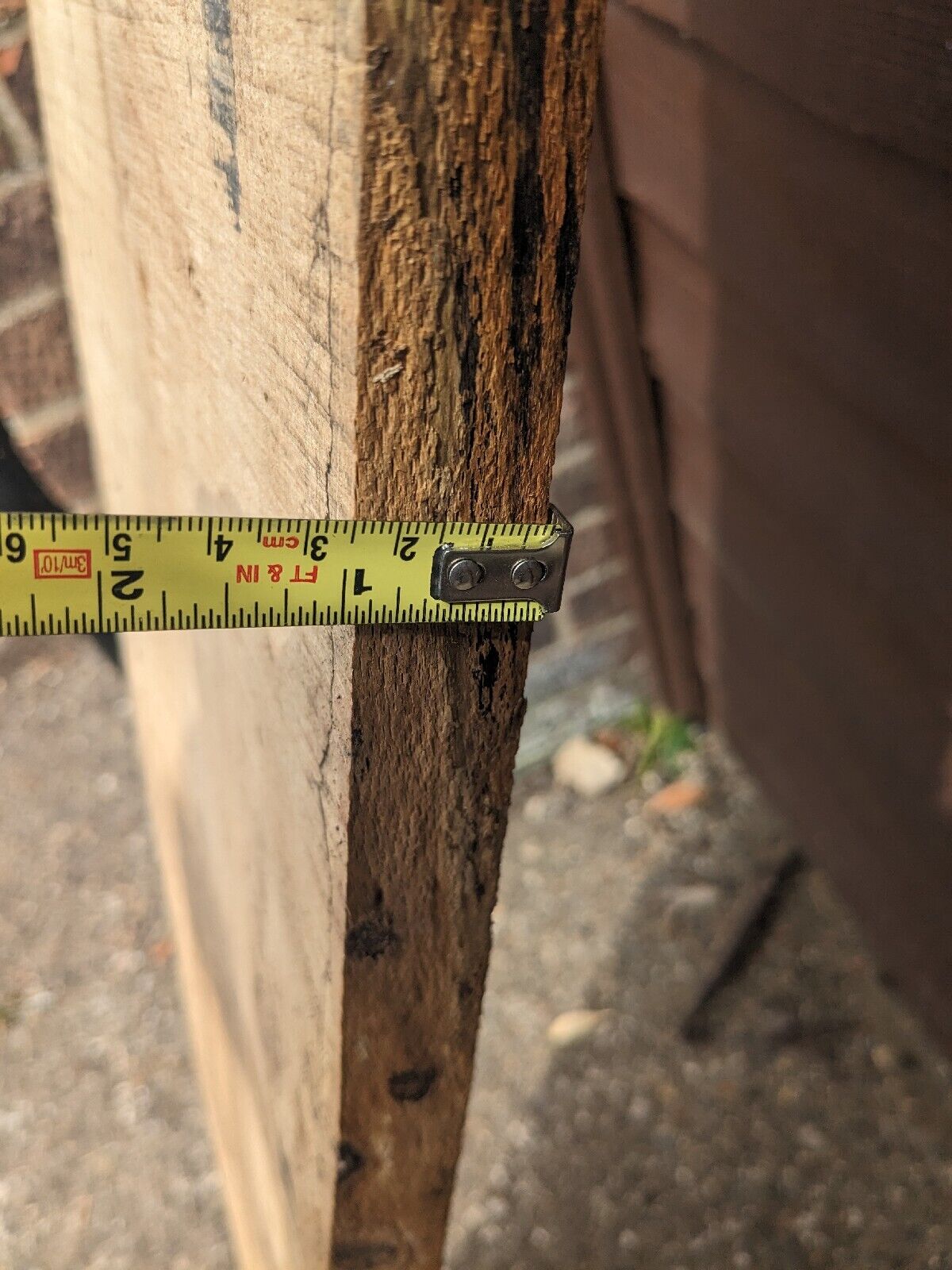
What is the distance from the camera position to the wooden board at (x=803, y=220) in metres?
1.13

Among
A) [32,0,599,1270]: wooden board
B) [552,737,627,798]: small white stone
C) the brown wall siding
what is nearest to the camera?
[32,0,599,1270]: wooden board

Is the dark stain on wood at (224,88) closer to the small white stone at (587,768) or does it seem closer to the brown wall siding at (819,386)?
the brown wall siding at (819,386)

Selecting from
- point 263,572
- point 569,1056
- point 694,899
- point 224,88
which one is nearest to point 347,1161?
point 263,572

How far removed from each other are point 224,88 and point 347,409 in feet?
0.66

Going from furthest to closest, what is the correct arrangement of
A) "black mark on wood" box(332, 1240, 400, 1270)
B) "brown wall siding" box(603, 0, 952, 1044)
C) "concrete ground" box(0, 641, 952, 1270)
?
"concrete ground" box(0, 641, 952, 1270) → "brown wall siding" box(603, 0, 952, 1044) → "black mark on wood" box(332, 1240, 400, 1270)

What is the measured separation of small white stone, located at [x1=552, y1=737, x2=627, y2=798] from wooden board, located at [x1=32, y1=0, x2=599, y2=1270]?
1.23 meters

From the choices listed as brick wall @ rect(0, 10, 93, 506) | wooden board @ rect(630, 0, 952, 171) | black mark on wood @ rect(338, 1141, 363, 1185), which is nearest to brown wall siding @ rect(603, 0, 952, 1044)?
Result: wooden board @ rect(630, 0, 952, 171)

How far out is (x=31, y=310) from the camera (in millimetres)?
1646

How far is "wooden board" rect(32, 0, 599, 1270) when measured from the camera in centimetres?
41

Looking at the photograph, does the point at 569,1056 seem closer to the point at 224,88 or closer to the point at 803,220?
the point at 803,220

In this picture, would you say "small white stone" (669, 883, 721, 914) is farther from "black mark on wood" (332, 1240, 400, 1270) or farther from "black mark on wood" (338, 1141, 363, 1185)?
"black mark on wood" (338, 1141, 363, 1185)

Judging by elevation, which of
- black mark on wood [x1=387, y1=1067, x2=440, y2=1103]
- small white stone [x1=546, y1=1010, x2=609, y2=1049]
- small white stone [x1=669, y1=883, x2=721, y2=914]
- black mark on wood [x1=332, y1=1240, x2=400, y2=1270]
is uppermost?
black mark on wood [x1=387, y1=1067, x2=440, y2=1103]

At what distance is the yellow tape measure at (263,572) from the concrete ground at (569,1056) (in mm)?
1441

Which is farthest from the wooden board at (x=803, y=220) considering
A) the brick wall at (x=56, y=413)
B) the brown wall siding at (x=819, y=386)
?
the brick wall at (x=56, y=413)
